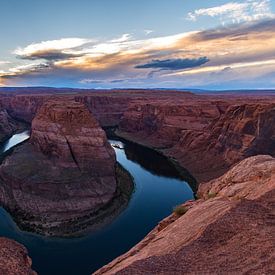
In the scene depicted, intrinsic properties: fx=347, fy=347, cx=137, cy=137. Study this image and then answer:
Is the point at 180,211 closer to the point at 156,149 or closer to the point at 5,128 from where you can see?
the point at 156,149

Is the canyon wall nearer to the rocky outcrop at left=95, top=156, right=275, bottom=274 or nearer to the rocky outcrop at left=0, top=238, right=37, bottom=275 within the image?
the rocky outcrop at left=95, top=156, right=275, bottom=274

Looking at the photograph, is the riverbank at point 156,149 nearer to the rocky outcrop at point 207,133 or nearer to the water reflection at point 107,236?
the rocky outcrop at point 207,133

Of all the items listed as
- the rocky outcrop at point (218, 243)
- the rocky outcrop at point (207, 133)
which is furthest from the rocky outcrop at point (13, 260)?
the rocky outcrop at point (207, 133)

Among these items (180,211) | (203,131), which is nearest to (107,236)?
(180,211)

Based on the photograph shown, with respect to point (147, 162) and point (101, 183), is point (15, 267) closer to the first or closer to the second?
point (101, 183)

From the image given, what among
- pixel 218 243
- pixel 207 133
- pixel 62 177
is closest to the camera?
pixel 218 243

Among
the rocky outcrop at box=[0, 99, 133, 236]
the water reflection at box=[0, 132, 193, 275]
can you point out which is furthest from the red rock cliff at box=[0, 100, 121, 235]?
the water reflection at box=[0, 132, 193, 275]
